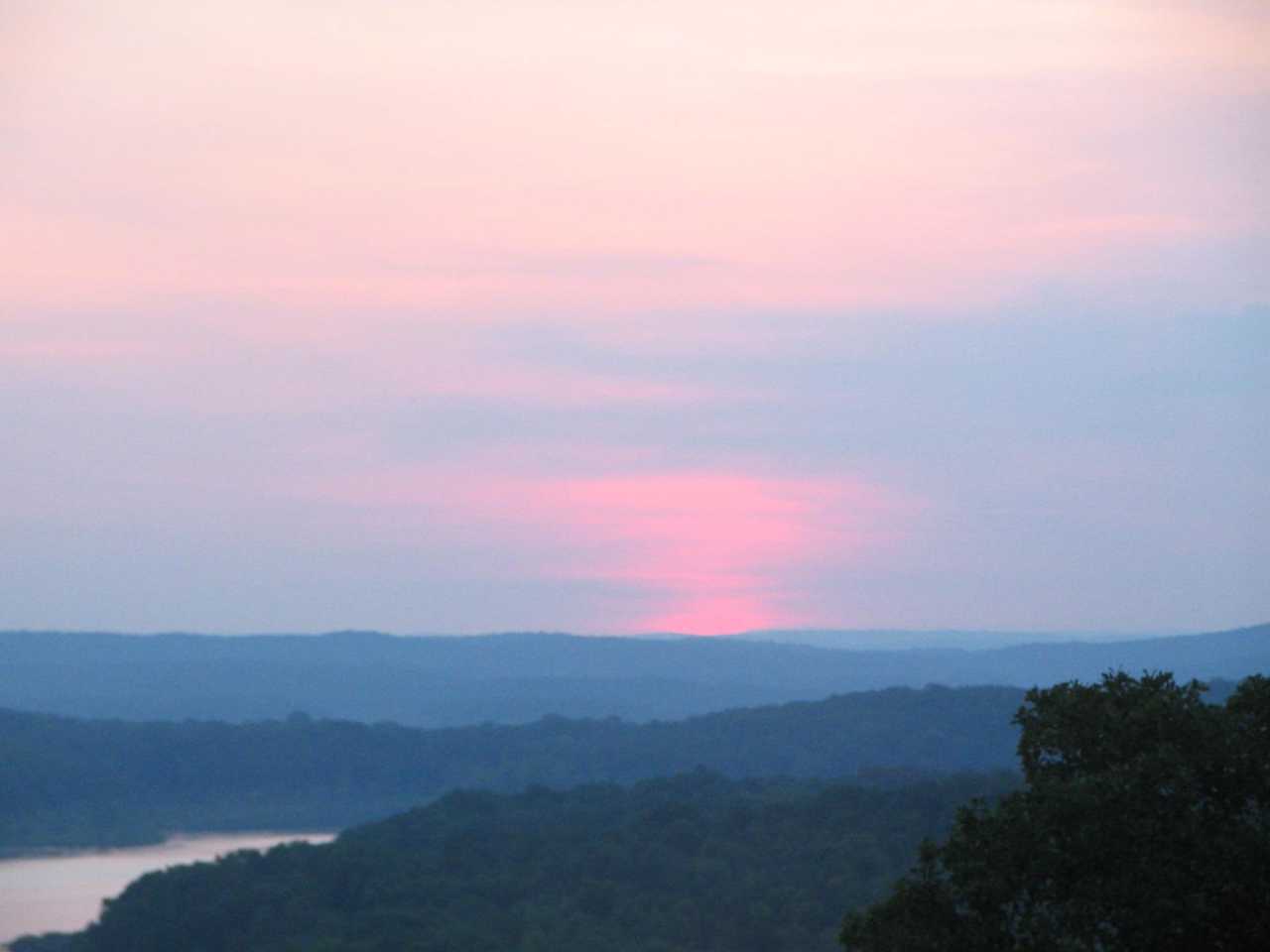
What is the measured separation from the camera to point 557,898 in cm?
4825

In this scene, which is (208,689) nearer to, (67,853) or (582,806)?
(67,853)

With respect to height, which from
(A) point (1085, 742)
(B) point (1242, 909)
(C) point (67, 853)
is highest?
(A) point (1085, 742)

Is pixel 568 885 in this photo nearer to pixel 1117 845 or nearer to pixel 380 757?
pixel 1117 845

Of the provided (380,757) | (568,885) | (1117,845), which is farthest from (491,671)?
(1117,845)

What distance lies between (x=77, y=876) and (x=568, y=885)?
2485 cm

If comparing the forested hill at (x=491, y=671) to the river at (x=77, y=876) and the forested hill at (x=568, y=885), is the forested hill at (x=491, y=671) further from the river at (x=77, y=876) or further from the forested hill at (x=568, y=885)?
the forested hill at (x=568, y=885)

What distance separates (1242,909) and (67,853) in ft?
229

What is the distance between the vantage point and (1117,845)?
1115 centimetres

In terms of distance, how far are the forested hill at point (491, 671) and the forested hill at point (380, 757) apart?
27.8 m

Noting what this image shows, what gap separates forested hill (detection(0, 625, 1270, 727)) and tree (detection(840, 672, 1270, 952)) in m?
118

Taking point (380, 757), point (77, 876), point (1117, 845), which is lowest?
point (77, 876)

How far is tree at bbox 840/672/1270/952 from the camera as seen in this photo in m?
10.9

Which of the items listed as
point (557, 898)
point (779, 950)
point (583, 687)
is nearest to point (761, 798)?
point (557, 898)

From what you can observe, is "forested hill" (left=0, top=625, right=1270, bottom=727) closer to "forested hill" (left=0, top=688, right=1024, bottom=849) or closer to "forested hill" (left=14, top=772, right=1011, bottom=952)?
"forested hill" (left=0, top=688, right=1024, bottom=849)
